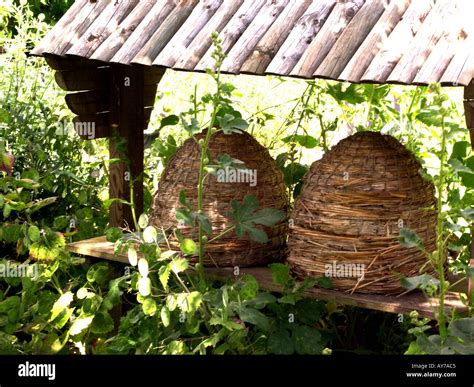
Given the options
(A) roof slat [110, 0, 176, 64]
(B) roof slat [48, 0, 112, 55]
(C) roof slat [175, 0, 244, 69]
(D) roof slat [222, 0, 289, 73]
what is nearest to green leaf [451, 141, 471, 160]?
(D) roof slat [222, 0, 289, 73]

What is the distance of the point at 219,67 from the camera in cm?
339

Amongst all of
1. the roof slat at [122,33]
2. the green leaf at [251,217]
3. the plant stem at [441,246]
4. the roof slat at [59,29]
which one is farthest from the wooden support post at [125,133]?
the plant stem at [441,246]

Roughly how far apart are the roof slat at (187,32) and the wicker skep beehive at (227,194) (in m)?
0.53

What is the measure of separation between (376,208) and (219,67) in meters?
0.78

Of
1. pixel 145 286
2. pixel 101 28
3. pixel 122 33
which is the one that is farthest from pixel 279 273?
pixel 101 28

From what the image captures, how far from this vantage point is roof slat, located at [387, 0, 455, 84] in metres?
3.09

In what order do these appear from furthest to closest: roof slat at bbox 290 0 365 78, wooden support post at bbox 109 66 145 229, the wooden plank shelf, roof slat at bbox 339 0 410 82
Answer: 1. wooden support post at bbox 109 66 145 229
2. the wooden plank shelf
3. roof slat at bbox 290 0 365 78
4. roof slat at bbox 339 0 410 82

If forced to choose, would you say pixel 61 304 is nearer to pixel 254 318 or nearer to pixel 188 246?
pixel 188 246

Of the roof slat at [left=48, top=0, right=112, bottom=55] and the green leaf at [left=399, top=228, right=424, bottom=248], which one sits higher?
the roof slat at [left=48, top=0, right=112, bottom=55]

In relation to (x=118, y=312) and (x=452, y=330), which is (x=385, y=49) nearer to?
(x=452, y=330)

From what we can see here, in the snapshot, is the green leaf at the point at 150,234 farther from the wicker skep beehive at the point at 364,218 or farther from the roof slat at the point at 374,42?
the roof slat at the point at 374,42

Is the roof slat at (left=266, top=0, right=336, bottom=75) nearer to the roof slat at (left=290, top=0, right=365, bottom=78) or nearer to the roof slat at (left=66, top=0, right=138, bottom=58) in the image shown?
the roof slat at (left=290, top=0, right=365, bottom=78)

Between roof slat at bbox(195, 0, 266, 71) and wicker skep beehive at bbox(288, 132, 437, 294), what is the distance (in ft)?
1.95

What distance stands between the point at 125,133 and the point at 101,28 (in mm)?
587
